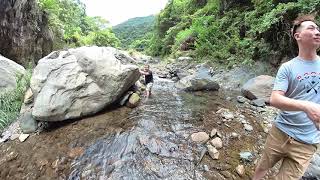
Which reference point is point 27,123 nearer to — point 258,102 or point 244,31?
point 258,102

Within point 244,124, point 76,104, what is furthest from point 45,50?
point 244,124

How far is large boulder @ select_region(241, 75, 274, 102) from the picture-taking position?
25.7 ft

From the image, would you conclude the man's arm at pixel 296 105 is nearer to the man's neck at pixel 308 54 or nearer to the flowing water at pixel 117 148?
the man's neck at pixel 308 54

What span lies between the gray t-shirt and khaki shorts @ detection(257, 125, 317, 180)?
0.08 meters

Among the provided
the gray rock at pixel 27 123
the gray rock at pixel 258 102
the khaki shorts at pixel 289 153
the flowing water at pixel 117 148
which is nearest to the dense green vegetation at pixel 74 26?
the gray rock at pixel 27 123

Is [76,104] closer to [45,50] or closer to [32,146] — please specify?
Answer: [32,146]

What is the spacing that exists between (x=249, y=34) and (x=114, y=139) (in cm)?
768

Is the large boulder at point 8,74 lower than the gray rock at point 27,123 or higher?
higher

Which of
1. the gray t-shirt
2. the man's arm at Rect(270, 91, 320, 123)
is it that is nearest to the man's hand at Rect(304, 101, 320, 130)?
the man's arm at Rect(270, 91, 320, 123)

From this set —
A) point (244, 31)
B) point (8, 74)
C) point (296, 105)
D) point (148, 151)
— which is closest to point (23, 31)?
point (8, 74)

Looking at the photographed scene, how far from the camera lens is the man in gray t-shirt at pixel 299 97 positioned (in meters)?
2.44

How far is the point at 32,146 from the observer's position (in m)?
5.89

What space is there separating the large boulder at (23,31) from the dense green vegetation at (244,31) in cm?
687

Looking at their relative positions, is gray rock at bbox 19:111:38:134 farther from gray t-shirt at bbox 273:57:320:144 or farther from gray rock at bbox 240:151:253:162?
gray t-shirt at bbox 273:57:320:144
